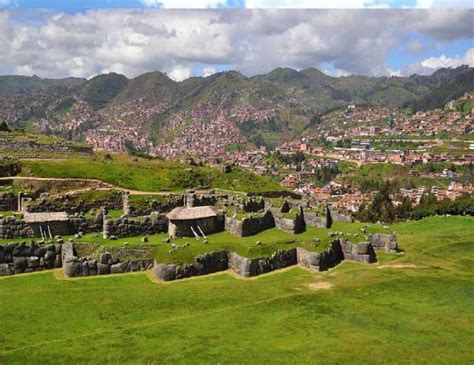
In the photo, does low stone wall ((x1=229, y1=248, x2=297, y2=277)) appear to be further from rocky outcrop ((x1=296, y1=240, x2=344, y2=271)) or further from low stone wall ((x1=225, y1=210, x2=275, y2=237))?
low stone wall ((x1=225, y1=210, x2=275, y2=237))

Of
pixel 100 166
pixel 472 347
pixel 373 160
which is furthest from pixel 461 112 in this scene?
pixel 472 347

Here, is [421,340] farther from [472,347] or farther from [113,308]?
[113,308]

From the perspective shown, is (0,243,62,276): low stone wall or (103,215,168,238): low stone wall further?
→ (103,215,168,238): low stone wall

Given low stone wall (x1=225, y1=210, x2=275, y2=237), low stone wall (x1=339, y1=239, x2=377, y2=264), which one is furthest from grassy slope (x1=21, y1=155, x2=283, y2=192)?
low stone wall (x1=339, y1=239, x2=377, y2=264)

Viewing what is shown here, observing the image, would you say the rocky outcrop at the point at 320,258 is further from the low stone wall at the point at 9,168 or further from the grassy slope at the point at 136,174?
the low stone wall at the point at 9,168

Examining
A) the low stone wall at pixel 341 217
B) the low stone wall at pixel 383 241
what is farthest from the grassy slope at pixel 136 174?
the low stone wall at pixel 383 241

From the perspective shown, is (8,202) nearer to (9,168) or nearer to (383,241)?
(9,168)

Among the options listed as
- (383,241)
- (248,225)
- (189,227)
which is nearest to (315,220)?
(383,241)
